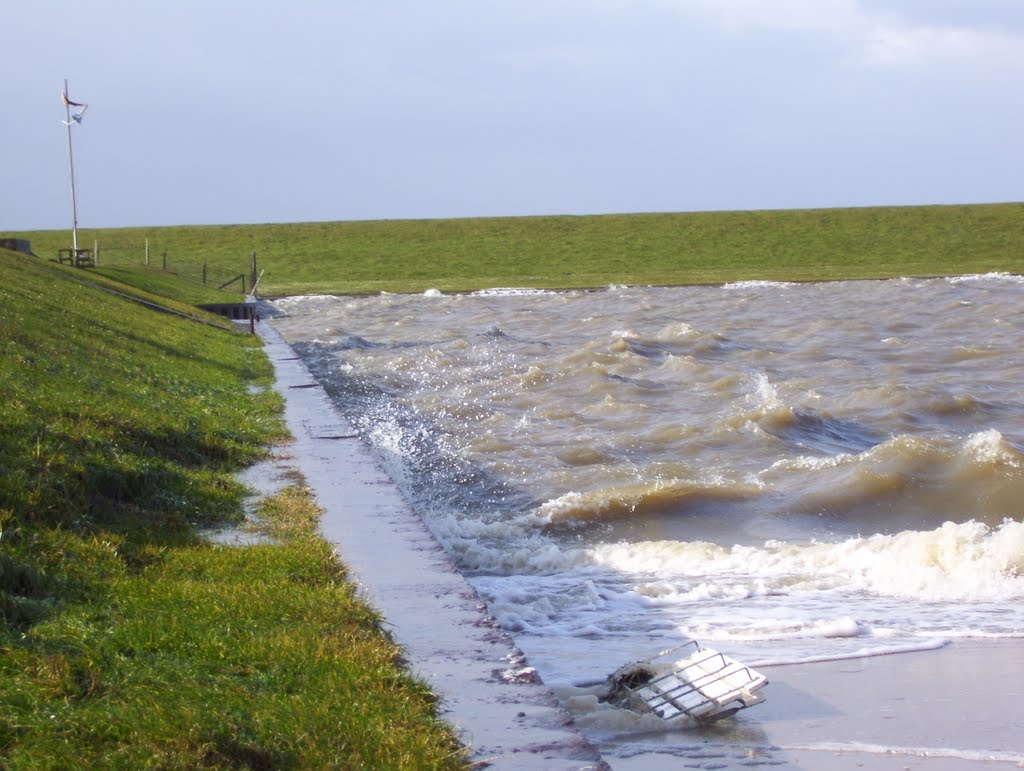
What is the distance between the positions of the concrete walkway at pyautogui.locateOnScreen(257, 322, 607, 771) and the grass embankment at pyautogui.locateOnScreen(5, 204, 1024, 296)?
39.8 metres

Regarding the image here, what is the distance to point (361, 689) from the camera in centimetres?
429

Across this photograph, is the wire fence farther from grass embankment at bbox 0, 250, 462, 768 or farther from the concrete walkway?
the concrete walkway

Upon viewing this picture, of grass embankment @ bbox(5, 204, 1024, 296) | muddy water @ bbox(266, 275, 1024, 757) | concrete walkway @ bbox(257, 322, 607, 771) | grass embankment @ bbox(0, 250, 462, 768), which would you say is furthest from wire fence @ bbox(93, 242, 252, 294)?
concrete walkway @ bbox(257, 322, 607, 771)

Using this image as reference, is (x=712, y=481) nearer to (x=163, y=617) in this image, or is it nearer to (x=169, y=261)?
(x=163, y=617)

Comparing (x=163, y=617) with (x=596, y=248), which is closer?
(x=163, y=617)

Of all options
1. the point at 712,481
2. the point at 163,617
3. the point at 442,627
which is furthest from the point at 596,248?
the point at 163,617

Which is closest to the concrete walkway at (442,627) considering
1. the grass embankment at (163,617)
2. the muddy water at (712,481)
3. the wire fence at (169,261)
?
the grass embankment at (163,617)

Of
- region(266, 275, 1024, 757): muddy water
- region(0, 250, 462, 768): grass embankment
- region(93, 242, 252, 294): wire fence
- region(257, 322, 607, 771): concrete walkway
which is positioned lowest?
region(266, 275, 1024, 757): muddy water

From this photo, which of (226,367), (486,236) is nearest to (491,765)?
(226,367)

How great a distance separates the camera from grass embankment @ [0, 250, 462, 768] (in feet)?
12.5

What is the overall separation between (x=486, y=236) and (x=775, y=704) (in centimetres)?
6892

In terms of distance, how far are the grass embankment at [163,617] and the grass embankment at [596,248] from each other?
130 ft

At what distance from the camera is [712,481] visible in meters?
10.8

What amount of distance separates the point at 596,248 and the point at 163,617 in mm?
63856
